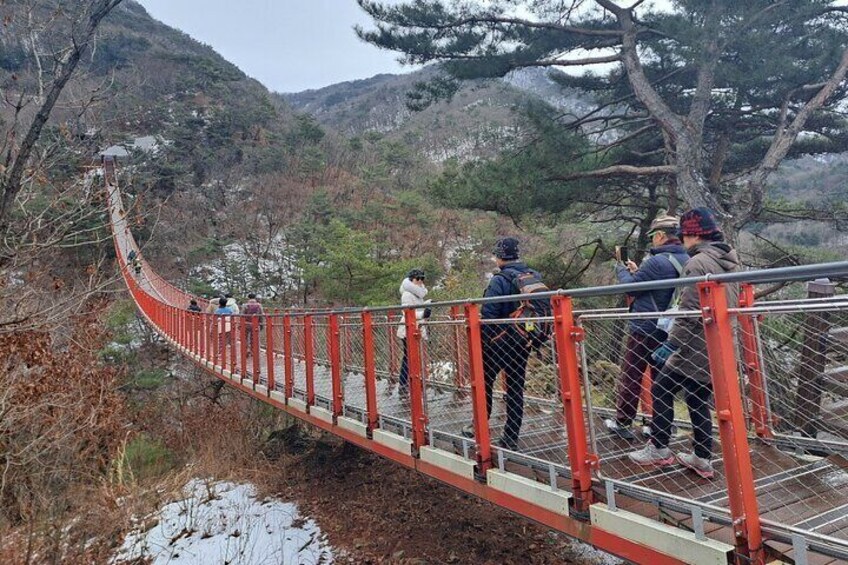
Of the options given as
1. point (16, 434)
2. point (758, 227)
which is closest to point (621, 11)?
point (758, 227)

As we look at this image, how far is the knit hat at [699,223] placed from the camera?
8.04 ft

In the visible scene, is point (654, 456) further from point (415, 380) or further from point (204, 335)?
point (204, 335)

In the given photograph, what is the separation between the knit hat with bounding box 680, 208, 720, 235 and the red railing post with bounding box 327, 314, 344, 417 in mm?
2986

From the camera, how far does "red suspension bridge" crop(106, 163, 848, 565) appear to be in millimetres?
1766

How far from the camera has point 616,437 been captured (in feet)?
9.96

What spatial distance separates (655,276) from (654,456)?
856 millimetres

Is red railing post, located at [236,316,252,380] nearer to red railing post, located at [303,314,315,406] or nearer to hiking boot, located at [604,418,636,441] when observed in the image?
red railing post, located at [303,314,315,406]

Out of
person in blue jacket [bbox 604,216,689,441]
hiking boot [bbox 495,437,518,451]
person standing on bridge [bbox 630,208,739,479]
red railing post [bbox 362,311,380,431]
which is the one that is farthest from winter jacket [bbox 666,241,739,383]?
red railing post [bbox 362,311,380,431]

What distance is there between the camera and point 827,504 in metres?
2.17

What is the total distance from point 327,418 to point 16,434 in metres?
6.28

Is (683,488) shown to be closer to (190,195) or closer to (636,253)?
(636,253)

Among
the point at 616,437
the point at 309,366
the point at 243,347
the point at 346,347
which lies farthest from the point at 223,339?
the point at 616,437

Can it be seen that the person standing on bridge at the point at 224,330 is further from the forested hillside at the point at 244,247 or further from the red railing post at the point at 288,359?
the red railing post at the point at 288,359

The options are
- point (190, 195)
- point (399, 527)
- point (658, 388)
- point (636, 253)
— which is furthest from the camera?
point (190, 195)
